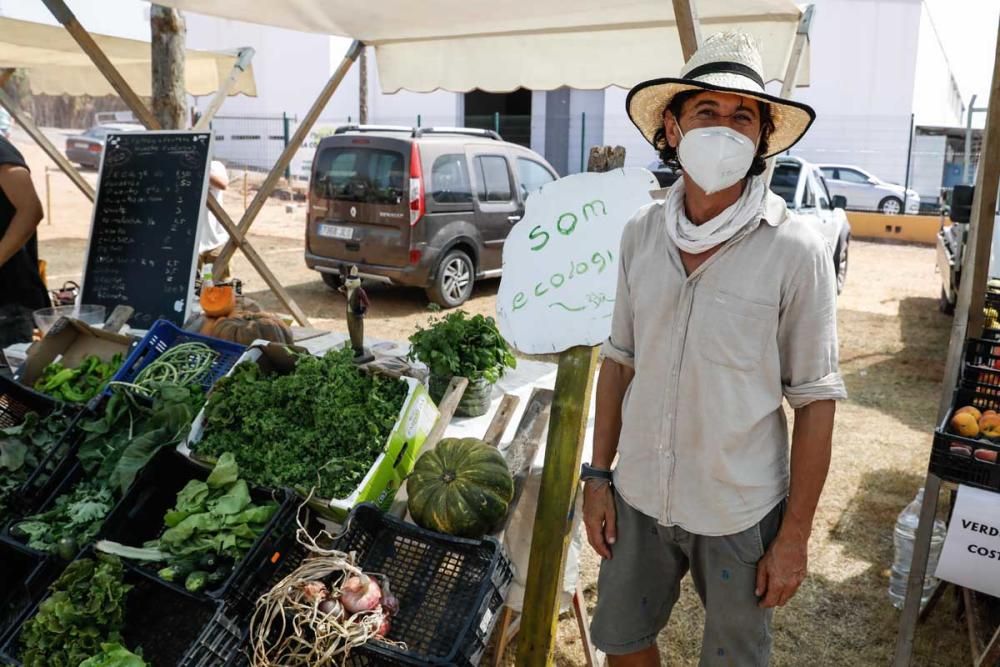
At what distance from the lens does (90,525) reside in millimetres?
2527

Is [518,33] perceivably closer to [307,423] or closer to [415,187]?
[415,187]

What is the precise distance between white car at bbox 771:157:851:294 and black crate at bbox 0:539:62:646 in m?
9.31

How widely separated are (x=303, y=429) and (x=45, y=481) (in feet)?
3.16

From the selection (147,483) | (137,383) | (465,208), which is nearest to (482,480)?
(147,483)

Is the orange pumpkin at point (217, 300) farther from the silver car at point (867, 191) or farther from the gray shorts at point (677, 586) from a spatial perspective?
the silver car at point (867, 191)

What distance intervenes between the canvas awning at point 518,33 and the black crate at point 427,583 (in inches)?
131

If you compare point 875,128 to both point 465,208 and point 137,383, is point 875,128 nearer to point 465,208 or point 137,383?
point 465,208

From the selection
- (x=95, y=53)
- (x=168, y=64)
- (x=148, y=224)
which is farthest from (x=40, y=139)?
(x=148, y=224)

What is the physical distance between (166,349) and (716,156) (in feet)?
8.78

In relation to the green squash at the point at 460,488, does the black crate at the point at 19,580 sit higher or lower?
lower

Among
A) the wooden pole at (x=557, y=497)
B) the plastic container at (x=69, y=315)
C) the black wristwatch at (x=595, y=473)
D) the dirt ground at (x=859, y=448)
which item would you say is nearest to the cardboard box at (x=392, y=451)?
the wooden pole at (x=557, y=497)

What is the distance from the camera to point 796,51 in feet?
13.8

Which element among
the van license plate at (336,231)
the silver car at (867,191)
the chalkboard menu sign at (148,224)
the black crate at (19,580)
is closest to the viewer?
the black crate at (19,580)

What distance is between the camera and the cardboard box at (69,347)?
12.0 ft
